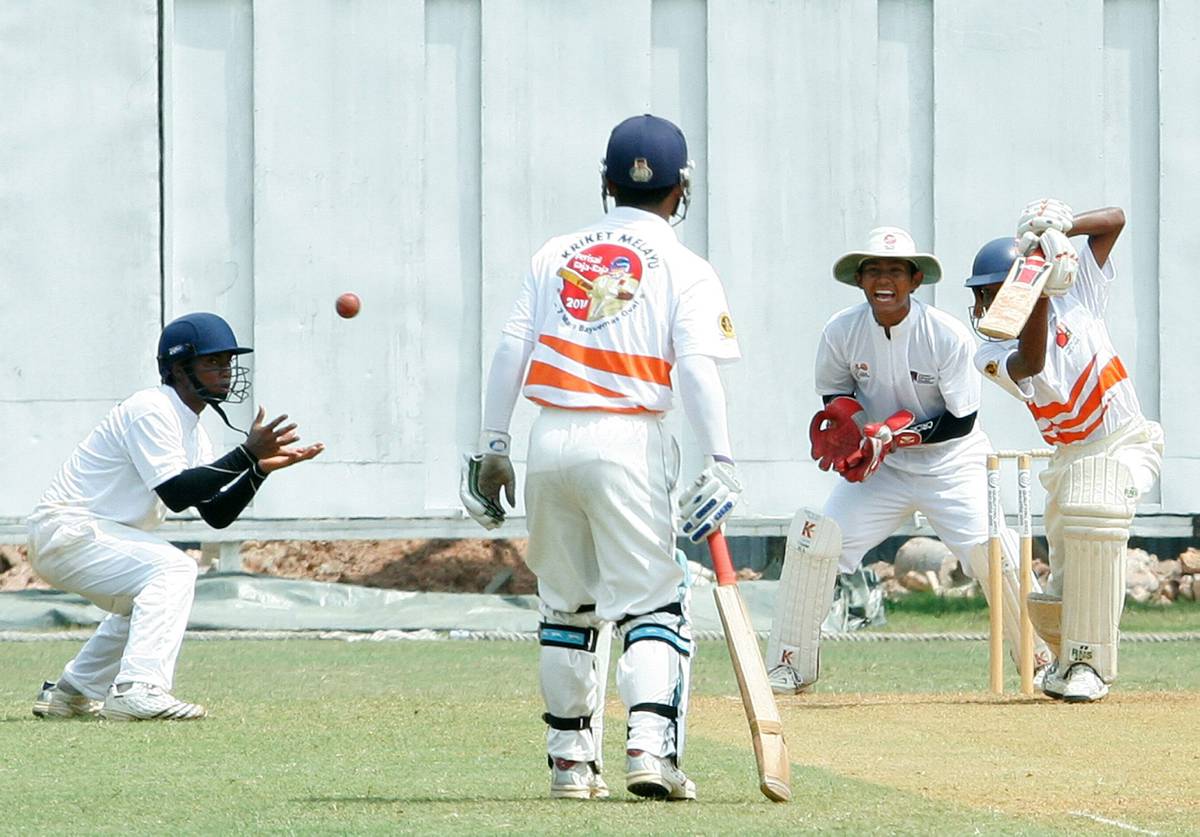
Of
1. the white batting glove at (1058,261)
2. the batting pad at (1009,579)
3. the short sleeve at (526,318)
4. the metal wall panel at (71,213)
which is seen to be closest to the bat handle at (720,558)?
the short sleeve at (526,318)

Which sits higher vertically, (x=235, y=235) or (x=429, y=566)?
(x=235, y=235)

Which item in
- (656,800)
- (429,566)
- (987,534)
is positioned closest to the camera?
(656,800)

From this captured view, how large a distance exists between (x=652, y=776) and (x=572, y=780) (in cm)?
27

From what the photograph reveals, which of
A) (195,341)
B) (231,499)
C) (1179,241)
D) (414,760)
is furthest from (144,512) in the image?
(1179,241)

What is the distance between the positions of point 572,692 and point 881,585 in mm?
6847

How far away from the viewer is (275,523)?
11500mm

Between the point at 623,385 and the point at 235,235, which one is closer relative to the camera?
the point at 623,385

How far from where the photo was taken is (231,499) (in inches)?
274

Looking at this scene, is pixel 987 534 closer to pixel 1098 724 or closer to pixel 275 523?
pixel 1098 724

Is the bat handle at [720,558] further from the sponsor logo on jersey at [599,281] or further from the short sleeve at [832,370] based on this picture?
the short sleeve at [832,370]

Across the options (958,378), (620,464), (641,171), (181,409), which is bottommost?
(620,464)

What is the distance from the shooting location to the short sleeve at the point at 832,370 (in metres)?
7.56

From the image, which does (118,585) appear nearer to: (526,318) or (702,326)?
(526,318)

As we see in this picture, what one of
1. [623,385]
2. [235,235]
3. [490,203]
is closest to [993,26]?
[490,203]
